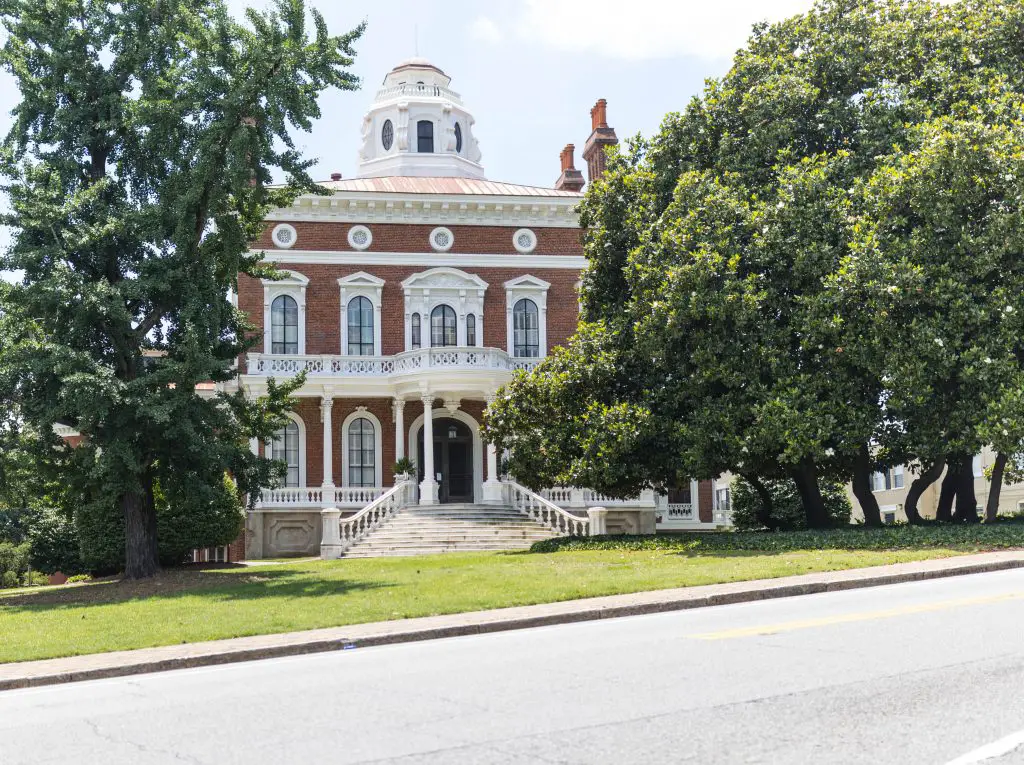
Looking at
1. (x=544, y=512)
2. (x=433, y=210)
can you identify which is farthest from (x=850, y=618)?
(x=433, y=210)

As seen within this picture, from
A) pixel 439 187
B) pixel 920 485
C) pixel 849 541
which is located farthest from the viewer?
pixel 439 187

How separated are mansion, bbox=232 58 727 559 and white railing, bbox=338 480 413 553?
178mm

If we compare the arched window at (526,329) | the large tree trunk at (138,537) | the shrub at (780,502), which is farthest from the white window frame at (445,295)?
the large tree trunk at (138,537)

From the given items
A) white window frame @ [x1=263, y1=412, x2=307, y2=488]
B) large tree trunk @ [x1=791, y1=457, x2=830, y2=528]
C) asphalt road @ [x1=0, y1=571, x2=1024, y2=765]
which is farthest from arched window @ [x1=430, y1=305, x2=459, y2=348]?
asphalt road @ [x1=0, y1=571, x2=1024, y2=765]

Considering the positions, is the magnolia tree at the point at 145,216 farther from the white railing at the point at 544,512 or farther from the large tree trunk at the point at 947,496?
the large tree trunk at the point at 947,496

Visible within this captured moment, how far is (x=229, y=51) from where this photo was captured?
1950cm

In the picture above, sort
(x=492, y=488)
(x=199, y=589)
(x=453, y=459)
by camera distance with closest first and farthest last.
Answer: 1. (x=199, y=589)
2. (x=492, y=488)
3. (x=453, y=459)

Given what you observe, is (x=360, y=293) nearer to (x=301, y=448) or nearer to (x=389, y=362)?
(x=389, y=362)

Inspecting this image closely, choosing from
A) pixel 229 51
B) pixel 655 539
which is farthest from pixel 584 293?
pixel 229 51

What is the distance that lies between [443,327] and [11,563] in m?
14.9

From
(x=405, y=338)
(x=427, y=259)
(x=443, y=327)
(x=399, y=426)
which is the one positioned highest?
(x=427, y=259)

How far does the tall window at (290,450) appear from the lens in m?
35.9

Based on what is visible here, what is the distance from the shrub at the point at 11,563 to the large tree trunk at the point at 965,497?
23.2 meters

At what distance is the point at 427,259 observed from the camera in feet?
124
